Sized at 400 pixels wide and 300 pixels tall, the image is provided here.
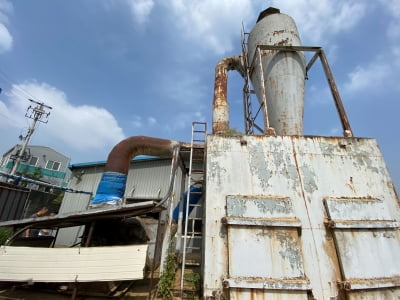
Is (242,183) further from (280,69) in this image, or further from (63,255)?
(280,69)

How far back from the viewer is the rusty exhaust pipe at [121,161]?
5.54m

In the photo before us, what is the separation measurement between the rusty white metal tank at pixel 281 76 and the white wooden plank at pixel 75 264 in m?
5.39

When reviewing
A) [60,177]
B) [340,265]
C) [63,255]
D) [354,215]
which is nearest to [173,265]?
[63,255]

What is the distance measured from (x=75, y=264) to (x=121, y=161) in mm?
2729

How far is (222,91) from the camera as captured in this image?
7664 millimetres

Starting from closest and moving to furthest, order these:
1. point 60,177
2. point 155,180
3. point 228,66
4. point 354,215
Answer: point 354,215, point 228,66, point 155,180, point 60,177

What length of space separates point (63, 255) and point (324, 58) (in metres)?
9.17

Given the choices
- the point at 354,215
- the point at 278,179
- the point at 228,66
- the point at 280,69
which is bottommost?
the point at 354,215

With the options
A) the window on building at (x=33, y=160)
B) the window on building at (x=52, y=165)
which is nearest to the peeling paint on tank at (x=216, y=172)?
the window on building at (x=33, y=160)

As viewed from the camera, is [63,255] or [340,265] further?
[63,255]

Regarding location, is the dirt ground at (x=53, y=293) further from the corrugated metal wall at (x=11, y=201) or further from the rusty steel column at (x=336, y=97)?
the rusty steel column at (x=336, y=97)

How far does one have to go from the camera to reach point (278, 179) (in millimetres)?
4602

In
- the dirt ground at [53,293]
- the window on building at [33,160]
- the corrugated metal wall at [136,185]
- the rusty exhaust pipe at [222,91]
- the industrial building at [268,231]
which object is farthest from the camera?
the window on building at [33,160]

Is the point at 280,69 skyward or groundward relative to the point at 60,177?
groundward
